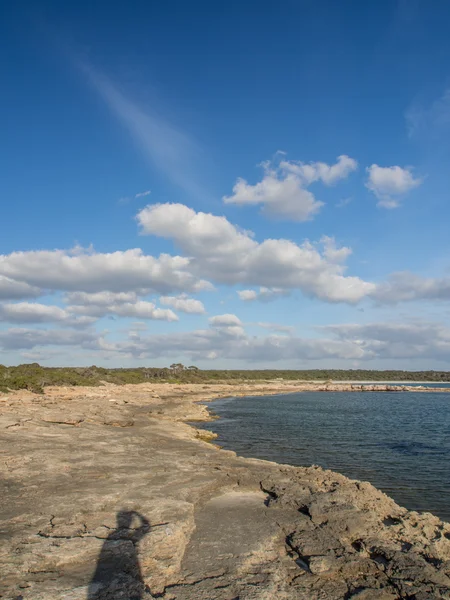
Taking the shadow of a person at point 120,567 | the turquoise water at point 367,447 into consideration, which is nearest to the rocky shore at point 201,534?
the shadow of a person at point 120,567

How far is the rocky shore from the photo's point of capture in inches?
328

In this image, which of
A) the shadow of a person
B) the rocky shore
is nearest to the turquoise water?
the rocky shore

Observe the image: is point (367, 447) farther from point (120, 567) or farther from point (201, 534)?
point (120, 567)

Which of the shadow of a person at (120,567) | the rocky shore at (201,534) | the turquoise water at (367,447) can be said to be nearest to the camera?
the shadow of a person at (120,567)

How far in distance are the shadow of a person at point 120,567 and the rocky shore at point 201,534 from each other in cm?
3

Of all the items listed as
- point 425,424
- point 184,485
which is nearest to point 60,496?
point 184,485

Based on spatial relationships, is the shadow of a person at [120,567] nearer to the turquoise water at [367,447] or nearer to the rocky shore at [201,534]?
the rocky shore at [201,534]

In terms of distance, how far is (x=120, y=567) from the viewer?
343 inches

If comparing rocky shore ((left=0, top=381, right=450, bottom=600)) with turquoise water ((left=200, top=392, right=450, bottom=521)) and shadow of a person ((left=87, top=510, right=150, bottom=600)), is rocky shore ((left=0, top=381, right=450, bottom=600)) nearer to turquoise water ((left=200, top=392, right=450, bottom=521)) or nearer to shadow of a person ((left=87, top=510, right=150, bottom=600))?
shadow of a person ((left=87, top=510, right=150, bottom=600))

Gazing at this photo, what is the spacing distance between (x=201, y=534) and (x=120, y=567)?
2907 millimetres

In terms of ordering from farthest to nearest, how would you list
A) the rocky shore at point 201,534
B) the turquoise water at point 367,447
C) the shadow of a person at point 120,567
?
the turquoise water at point 367,447, the rocky shore at point 201,534, the shadow of a person at point 120,567

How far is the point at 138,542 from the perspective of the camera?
393 inches

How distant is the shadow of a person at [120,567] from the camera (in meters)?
7.67

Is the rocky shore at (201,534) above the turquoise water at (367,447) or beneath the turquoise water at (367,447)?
above
